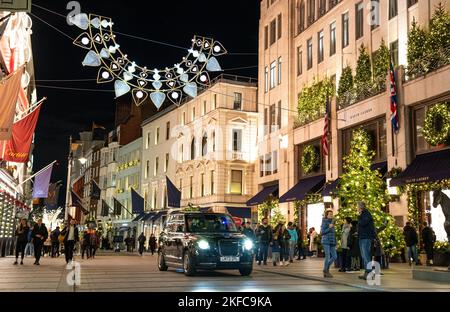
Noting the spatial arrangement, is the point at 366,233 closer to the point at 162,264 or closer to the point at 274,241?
the point at 162,264

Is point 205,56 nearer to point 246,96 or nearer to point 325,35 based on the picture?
point 325,35

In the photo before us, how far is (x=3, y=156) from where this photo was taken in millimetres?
26125

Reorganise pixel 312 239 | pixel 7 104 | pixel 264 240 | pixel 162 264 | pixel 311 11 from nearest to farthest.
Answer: pixel 162 264 → pixel 7 104 → pixel 264 240 → pixel 312 239 → pixel 311 11

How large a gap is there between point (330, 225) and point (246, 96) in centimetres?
3772

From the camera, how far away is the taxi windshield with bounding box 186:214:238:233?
18.0m

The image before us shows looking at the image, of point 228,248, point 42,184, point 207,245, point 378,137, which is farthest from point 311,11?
point 207,245

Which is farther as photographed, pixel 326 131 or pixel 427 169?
pixel 326 131

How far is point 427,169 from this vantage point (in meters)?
25.0

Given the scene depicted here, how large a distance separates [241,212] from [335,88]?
63.2 ft

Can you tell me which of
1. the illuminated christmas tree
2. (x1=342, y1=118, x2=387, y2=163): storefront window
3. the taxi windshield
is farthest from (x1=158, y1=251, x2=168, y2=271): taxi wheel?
(x1=342, y1=118, x2=387, y2=163): storefront window

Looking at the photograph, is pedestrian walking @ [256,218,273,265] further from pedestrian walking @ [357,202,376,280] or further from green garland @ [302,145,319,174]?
green garland @ [302,145,319,174]

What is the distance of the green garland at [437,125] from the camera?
24.8 meters

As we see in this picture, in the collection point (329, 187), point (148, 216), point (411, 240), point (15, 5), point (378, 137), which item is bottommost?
point (411, 240)

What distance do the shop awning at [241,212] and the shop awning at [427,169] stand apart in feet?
83.8
